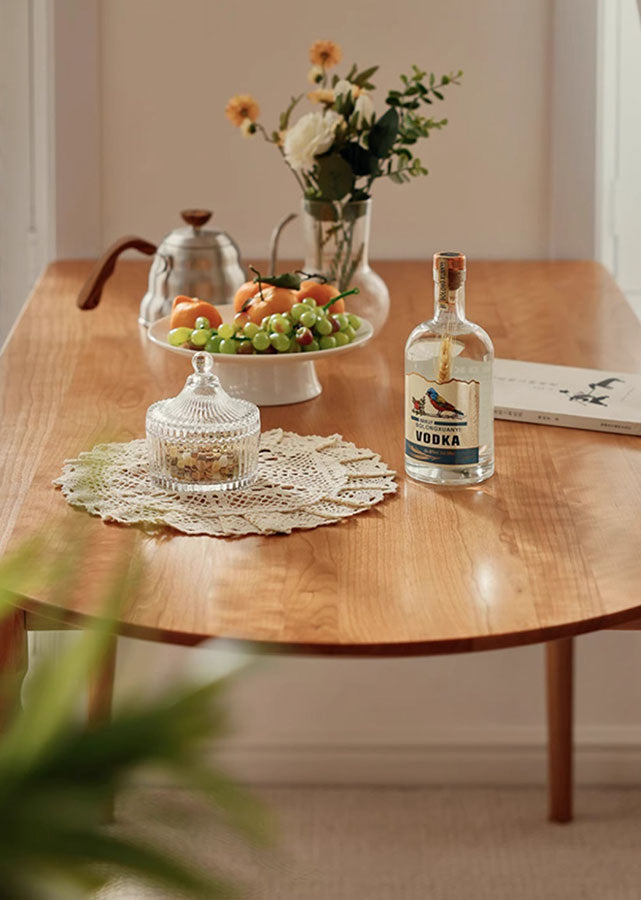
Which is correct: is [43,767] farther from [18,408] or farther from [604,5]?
[604,5]

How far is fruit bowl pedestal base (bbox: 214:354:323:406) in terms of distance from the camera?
53.9 inches

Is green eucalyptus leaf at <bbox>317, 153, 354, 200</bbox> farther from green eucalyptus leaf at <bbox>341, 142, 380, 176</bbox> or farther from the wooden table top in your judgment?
the wooden table top

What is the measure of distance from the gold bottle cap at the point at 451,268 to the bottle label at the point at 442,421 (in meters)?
0.09

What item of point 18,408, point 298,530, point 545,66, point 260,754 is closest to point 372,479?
point 298,530

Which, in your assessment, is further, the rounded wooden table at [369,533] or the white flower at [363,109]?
the white flower at [363,109]

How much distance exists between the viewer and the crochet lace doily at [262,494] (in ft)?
3.45

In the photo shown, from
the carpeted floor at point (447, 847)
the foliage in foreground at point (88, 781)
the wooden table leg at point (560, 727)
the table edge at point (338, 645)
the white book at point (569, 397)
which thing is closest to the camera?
the foliage in foreground at point (88, 781)

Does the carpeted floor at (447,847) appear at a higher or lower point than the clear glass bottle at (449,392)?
lower

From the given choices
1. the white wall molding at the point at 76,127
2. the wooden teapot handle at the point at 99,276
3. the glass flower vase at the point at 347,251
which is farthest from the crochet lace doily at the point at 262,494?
the white wall molding at the point at 76,127

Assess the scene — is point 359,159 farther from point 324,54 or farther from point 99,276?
point 99,276

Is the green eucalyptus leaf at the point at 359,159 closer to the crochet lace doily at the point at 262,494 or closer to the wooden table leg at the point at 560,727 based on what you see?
the crochet lace doily at the point at 262,494

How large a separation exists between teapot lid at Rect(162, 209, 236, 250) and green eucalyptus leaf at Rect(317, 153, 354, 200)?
6.9 inches

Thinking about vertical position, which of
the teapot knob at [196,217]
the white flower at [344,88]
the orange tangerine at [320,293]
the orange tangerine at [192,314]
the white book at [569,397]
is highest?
the white flower at [344,88]

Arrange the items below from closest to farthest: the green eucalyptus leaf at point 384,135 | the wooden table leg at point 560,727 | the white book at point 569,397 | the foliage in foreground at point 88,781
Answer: the foliage in foreground at point 88,781 < the white book at point 569,397 < the green eucalyptus leaf at point 384,135 < the wooden table leg at point 560,727
